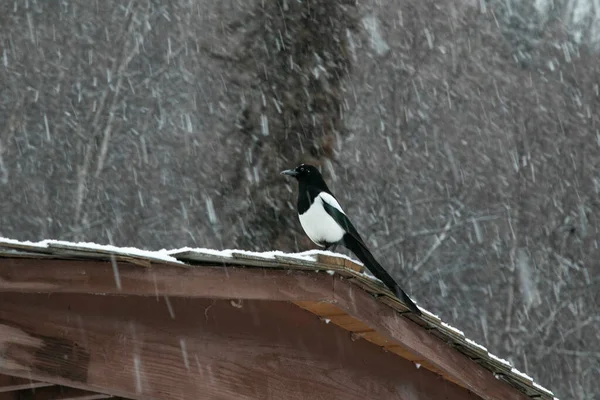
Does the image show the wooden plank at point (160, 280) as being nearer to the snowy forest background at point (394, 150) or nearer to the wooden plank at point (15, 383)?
the wooden plank at point (15, 383)

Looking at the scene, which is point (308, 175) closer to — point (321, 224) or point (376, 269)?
point (321, 224)

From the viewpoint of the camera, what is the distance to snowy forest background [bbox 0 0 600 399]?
17.3 meters

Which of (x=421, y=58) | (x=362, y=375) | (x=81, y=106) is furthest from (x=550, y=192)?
(x=362, y=375)

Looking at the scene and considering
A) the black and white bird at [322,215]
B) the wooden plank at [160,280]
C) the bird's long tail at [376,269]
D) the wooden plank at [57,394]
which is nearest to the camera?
the wooden plank at [160,280]

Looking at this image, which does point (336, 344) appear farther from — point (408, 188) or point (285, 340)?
point (408, 188)

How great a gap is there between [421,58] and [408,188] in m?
2.23

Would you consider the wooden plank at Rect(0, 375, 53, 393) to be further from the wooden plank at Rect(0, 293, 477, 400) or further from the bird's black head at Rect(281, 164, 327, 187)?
the bird's black head at Rect(281, 164, 327, 187)

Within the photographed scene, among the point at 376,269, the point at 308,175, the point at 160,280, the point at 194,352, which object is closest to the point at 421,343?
the point at 376,269

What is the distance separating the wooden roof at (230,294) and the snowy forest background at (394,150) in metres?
10.1

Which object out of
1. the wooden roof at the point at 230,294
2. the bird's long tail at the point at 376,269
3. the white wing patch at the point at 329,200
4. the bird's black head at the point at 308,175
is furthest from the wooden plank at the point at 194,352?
the bird's black head at the point at 308,175

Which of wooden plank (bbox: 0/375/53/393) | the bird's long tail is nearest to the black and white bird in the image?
the bird's long tail

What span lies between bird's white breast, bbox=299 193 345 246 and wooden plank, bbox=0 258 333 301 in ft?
7.92

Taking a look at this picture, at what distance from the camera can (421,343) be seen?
5000 millimetres

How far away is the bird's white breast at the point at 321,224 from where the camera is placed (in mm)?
6902
